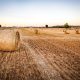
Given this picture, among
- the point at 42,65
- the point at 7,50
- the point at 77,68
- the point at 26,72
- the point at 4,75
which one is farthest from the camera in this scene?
the point at 7,50

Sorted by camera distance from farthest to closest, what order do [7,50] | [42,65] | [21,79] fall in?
[7,50], [42,65], [21,79]

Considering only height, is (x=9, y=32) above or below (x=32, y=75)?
above

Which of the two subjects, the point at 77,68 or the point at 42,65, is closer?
the point at 77,68

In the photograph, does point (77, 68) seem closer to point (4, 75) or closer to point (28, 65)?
point (28, 65)

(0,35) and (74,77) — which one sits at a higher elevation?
(0,35)

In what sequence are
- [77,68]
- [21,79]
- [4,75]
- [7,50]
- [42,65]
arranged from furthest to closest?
[7,50]
[42,65]
[77,68]
[4,75]
[21,79]

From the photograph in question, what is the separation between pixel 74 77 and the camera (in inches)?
236

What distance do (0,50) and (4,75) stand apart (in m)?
5.51

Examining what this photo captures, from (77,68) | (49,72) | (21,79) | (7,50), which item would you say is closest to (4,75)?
(21,79)

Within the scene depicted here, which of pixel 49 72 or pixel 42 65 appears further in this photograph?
pixel 42 65

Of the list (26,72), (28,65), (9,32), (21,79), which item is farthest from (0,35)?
(21,79)

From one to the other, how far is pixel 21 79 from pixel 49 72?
1.23 meters

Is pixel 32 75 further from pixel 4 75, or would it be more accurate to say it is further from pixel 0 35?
pixel 0 35

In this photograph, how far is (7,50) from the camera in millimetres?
11375
